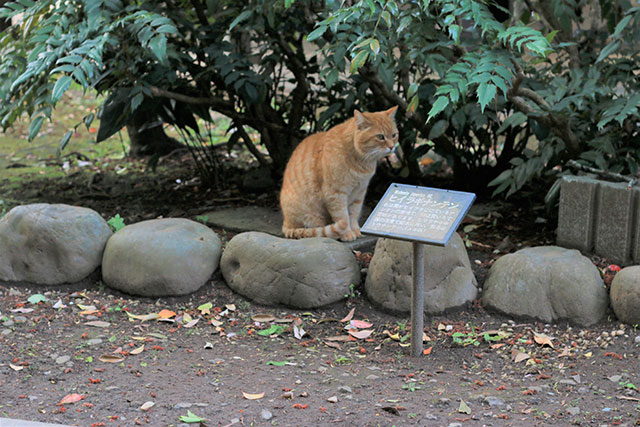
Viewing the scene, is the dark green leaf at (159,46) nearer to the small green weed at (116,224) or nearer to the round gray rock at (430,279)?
the small green weed at (116,224)

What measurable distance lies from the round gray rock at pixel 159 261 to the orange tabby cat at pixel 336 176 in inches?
25.6

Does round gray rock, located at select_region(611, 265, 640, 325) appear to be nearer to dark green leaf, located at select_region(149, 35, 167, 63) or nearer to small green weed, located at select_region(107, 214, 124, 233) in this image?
dark green leaf, located at select_region(149, 35, 167, 63)

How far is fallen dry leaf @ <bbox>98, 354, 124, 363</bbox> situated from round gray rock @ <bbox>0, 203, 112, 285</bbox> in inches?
45.2

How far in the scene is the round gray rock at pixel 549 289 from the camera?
4.14m

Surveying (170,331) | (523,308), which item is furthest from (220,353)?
(523,308)

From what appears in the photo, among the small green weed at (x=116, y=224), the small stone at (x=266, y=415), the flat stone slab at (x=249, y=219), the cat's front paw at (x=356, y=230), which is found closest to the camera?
the small stone at (x=266, y=415)

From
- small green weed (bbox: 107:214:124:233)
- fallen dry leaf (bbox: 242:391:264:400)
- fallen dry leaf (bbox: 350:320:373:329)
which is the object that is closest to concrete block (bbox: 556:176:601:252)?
fallen dry leaf (bbox: 350:320:373:329)

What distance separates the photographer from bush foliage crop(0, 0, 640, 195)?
13.3 ft

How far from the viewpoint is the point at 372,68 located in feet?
16.2

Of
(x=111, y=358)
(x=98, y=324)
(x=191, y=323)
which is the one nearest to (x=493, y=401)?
(x=191, y=323)

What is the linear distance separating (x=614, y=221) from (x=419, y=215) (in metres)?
1.50

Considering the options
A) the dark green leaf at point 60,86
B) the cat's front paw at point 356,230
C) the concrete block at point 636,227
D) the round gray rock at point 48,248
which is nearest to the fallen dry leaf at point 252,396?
the cat's front paw at point 356,230

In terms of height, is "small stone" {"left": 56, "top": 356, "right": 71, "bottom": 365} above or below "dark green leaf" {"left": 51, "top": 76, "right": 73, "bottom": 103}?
below

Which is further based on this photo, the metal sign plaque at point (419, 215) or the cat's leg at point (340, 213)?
the cat's leg at point (340, 213)
